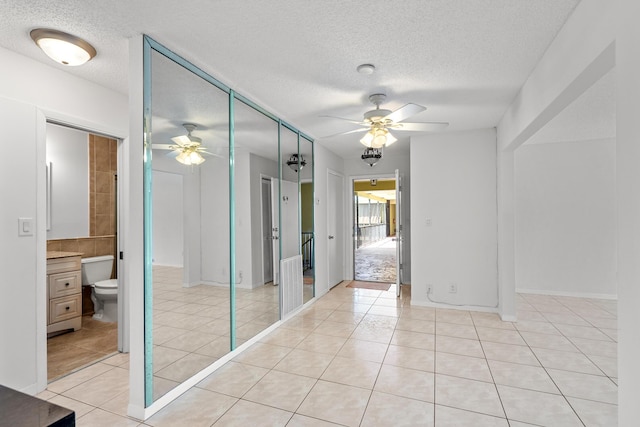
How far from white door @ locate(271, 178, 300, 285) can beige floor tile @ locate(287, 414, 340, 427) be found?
1.75 m

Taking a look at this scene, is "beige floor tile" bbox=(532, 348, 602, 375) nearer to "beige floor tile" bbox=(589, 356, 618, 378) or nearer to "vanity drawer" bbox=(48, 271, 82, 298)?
"beige floor tile" bbox=(589, 356, 618, 378)

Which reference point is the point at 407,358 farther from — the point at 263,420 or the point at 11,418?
the point at 11,418

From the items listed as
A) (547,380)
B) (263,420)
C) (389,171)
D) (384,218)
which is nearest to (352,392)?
(263,420)

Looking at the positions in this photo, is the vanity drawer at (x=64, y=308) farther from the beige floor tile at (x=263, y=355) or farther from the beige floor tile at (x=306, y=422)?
the beige floor tile at (x=306, y=422)

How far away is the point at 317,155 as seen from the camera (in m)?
4.85

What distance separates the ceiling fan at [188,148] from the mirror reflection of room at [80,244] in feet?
6.12

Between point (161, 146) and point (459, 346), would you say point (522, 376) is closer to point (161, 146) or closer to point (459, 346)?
point (459, 346)

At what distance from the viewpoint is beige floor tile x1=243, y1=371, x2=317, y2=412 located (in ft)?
7.11

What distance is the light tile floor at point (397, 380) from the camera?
2008mm

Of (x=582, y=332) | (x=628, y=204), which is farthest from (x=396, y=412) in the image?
(x=582, y=332)

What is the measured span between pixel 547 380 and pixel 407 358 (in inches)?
41.4

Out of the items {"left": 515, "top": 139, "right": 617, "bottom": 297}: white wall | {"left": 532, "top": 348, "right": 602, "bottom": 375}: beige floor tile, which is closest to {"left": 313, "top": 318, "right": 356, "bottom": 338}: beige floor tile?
{"left": 532, "top": 348, "right": 602, "bottom": 375}: beige floor tile

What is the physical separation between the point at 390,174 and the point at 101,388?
505 centimetres

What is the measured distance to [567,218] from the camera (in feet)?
15.9
